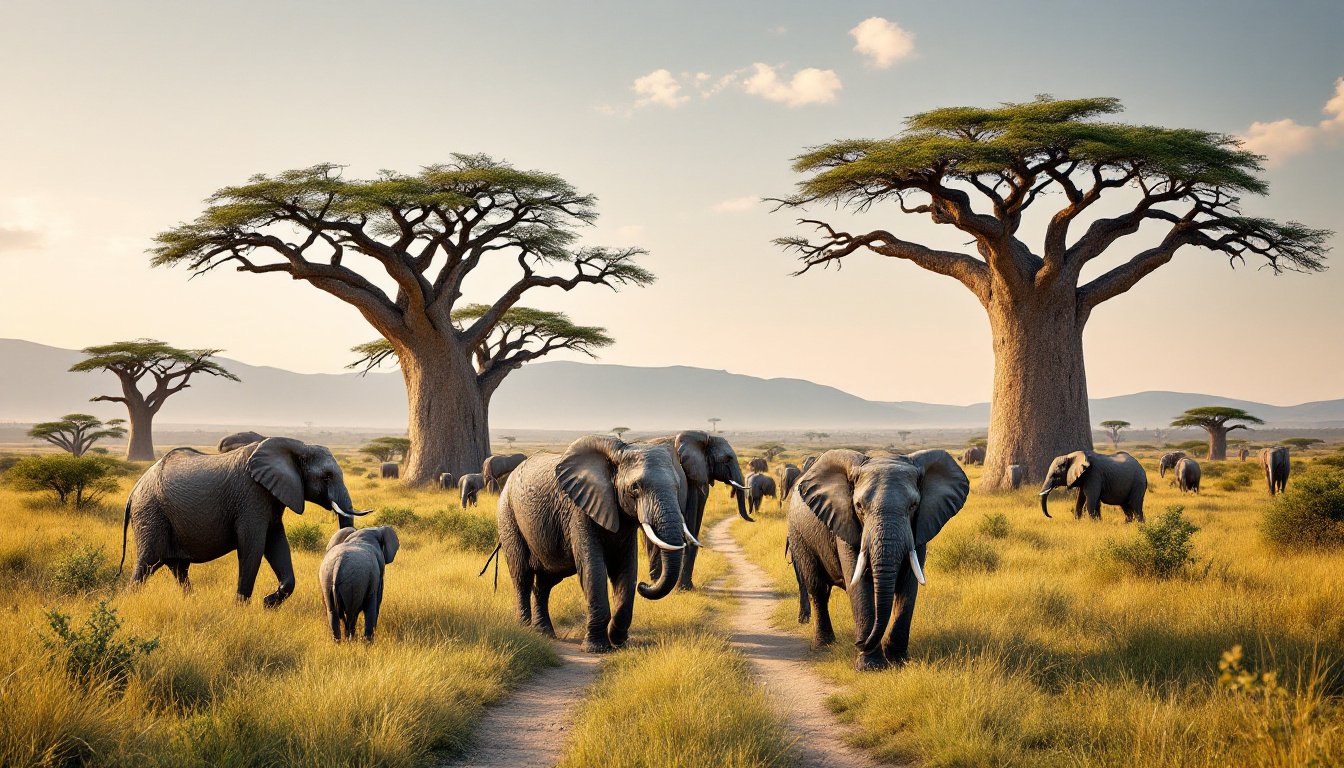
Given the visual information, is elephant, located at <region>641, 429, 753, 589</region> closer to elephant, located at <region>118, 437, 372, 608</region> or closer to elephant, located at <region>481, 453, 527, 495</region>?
elephant, located at <region>118, 437, 372, 608</region>

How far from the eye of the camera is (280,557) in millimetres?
8797

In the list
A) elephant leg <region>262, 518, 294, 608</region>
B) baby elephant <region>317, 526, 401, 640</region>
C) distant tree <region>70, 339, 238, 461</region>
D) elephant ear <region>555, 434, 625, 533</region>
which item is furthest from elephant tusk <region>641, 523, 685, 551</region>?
distant tree <region>70, 339, 238, 461</region>

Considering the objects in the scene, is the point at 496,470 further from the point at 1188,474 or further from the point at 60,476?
the point at 1188,474

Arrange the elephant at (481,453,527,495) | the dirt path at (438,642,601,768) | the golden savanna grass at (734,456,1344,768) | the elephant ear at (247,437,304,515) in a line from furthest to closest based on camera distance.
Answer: the elephant at (481,453,527,495)
the elephant ear at (247,437,304,515)
the dirt path at (438,642,601,768)
the golden savanna grass at (734,456,1344,768)

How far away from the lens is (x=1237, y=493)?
2680cm

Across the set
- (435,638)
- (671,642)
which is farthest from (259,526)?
(671,642)

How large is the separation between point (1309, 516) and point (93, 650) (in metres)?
16.2

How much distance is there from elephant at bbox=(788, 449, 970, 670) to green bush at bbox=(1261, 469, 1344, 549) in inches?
366

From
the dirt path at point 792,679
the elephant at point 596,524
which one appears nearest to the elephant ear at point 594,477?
the elephant at point 596,524

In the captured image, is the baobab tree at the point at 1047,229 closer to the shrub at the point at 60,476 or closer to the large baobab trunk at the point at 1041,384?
the large baobab trunk at the point at 1041,384

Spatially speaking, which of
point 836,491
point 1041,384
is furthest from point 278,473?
point 1041,384

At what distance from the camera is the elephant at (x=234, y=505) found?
27.8ft

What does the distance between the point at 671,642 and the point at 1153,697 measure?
4248mm

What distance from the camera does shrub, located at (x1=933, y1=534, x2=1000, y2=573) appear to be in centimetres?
1231
